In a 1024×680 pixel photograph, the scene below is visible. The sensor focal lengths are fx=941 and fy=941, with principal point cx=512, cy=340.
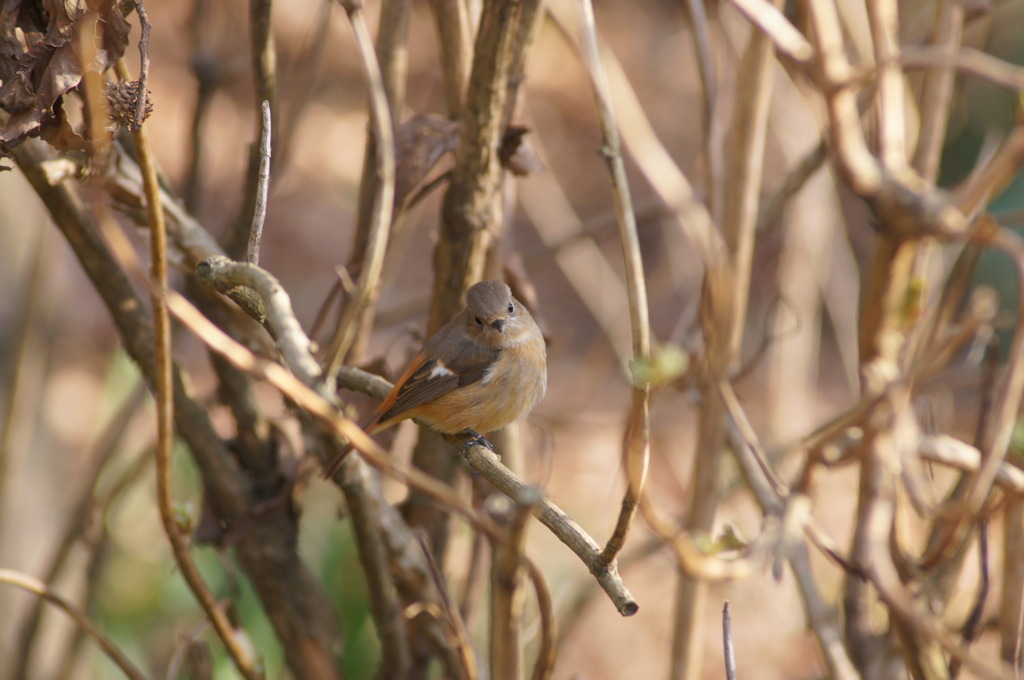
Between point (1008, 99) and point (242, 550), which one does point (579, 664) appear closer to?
point (242, 550)

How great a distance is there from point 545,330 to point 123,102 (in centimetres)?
155

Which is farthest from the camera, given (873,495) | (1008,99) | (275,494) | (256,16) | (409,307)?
(1008,99)

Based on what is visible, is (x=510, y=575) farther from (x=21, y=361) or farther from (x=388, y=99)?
(x=21, y=361)

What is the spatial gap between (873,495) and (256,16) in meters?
2.01

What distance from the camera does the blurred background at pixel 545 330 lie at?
3625 mm

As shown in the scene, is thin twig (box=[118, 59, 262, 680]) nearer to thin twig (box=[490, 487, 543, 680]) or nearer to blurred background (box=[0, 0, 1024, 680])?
blurred background (box=[0, 0, 1024, 680])

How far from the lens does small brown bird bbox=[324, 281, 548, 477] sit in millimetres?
3166

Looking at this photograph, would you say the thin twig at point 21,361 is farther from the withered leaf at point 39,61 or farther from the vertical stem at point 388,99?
the withered leaf at point 39,61

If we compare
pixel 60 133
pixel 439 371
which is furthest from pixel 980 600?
pixel 60 133

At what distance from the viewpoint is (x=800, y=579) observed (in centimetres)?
268

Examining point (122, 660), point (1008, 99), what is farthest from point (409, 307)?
point (1008, 99)

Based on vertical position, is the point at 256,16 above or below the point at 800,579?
above

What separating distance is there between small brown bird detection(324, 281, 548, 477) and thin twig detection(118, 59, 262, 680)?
0.86 metres

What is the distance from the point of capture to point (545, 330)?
3.05 metres
